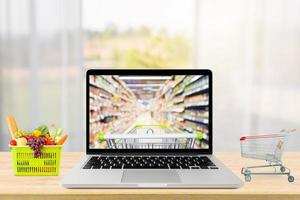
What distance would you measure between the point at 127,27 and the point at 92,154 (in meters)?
1.94

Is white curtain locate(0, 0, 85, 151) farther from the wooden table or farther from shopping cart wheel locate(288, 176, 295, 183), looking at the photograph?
shopping cart wheel locate(288, 176, 295, 183)

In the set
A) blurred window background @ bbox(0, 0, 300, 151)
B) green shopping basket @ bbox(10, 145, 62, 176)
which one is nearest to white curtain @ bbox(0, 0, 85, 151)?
blurred window background @ bbox(0, 0, 300, 151)

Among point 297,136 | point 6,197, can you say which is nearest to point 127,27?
point 297,136

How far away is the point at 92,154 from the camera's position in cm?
172

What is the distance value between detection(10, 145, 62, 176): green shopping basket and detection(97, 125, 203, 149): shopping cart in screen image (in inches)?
9.1

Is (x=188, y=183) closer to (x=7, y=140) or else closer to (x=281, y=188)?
(x=281, y=188)

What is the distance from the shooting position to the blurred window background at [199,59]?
3.36 m

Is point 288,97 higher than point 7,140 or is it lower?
higher

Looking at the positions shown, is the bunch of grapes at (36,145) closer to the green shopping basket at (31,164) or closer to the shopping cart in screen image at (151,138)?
the green shopping basket at (31,164)

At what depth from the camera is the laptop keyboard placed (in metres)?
1.56

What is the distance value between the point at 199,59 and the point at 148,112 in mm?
1724

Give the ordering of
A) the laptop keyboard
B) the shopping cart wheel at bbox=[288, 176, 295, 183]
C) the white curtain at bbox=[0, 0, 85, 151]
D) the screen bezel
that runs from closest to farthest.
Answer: the shopping cart wheel at bbox=[288, 176, 295, 183] < the laptop keyboard < the screen bezel < the white curtain at bbox=[0, 0, 85, 151]

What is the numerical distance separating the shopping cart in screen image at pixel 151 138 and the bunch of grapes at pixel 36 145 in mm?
237

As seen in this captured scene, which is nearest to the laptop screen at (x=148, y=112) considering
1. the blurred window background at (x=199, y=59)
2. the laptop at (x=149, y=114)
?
the laptop at (x=149, y=114)
